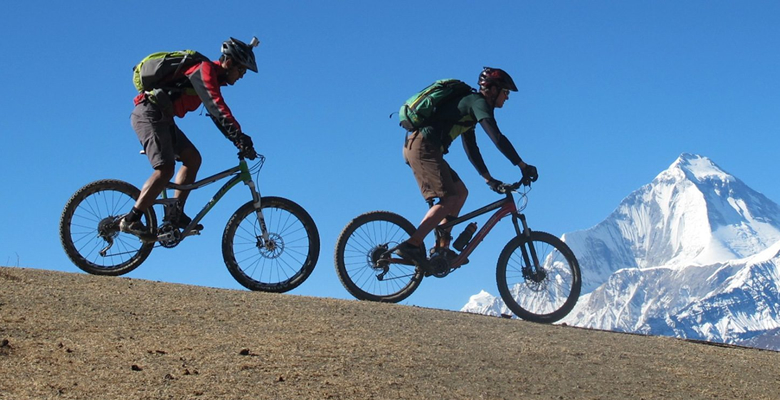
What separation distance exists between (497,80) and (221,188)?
325cm

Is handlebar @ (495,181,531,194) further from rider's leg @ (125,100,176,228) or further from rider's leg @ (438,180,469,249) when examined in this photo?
rider's leg @ (125,100,176,228)

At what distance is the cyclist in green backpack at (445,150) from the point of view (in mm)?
11156

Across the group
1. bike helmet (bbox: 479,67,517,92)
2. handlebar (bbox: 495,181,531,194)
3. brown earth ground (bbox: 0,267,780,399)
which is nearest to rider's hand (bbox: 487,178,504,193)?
handlebar (bbox: 495,181,531,194)

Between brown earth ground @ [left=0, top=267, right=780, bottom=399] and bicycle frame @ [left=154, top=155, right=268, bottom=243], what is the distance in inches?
28.7

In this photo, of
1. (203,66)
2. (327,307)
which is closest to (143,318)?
(327,307)

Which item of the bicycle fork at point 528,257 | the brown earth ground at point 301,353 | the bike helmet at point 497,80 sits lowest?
the brown earth ground at point 301,353

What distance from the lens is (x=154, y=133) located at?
33.6 feet

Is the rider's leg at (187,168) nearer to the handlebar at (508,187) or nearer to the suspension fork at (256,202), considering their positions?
the suspension fork at (256,202)

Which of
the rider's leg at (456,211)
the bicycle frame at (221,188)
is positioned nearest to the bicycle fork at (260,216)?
the bicycle frame at (221,188)

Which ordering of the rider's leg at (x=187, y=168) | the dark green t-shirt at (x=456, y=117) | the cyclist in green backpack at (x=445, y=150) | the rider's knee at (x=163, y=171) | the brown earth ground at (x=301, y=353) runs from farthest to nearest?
the cyclist in green backpack at (x=445, y=150) < the dark green t-shirt at (x=456, y=117) < the rider's leg at (x=187, y=168) < the rider's knee at (x=163, y=171) < the brown earth ground at (x=301, y=353)

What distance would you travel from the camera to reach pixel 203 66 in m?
10.2

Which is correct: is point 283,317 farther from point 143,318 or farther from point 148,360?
point 148,360

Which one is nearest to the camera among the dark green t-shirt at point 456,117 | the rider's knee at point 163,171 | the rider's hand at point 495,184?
the rider's knee at point 163,171

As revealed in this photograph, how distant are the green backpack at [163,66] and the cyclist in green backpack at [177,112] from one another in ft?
0.07
